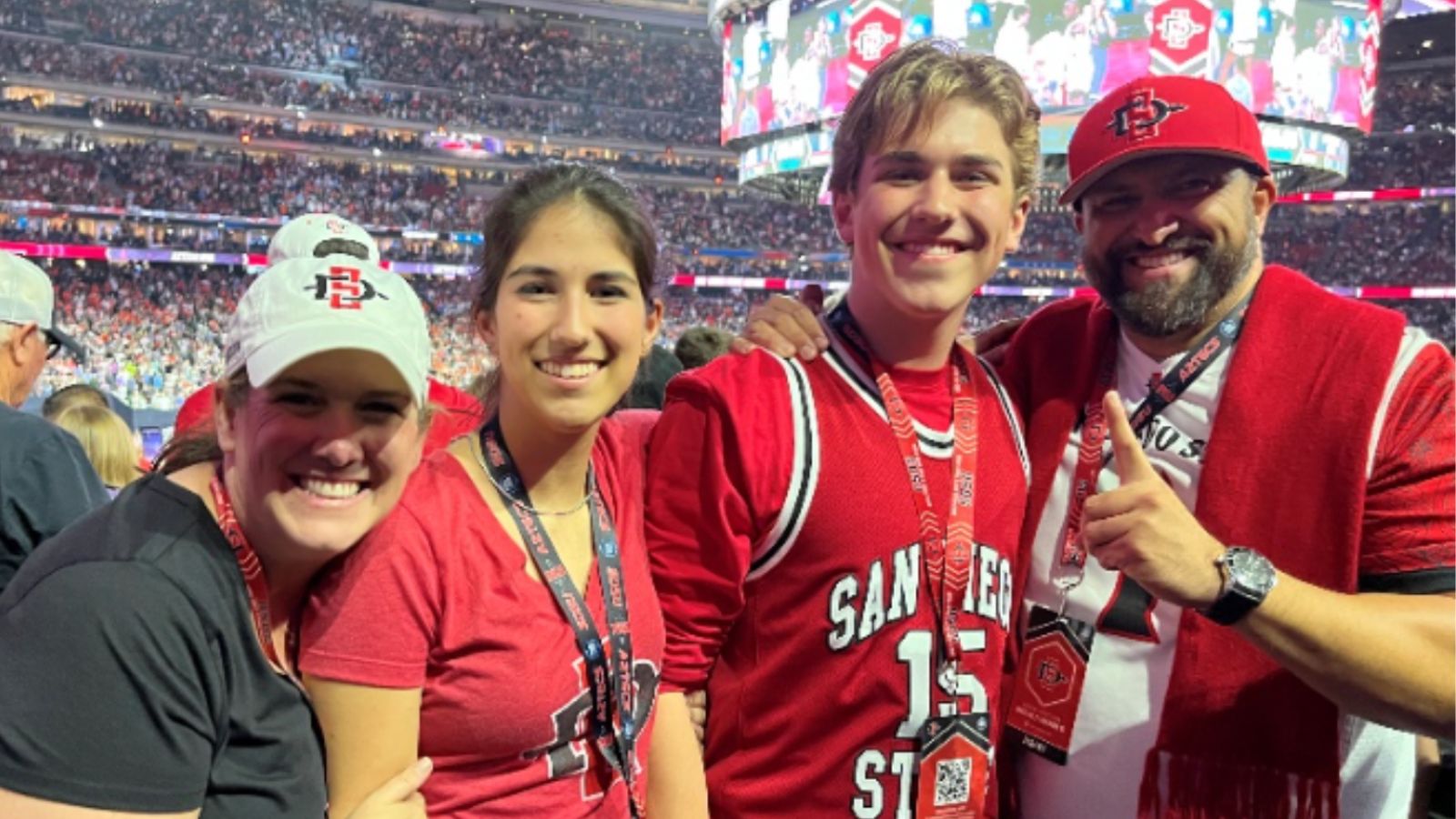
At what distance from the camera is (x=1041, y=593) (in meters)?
2.09

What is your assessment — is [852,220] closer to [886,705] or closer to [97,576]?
[886,705]

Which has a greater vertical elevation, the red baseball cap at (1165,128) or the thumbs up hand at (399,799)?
the red baseball cap at (1165,128)

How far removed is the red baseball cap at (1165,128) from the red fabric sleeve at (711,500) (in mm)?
764

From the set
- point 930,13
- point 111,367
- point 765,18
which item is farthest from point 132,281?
point 930,13

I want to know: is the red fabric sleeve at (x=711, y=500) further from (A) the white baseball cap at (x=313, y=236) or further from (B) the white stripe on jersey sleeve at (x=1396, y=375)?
(A) the white baseball cap at (x=313, y=236)

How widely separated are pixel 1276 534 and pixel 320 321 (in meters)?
1.58

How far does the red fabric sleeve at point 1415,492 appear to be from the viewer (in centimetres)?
A: 183

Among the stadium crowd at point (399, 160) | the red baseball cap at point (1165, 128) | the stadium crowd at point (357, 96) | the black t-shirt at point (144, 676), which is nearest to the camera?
the black t-shirt at point (144, 676)

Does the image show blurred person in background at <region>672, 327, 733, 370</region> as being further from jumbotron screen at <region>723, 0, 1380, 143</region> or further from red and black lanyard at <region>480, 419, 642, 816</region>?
jumbotron screen at <region>723, 0, 1380, 143</region>

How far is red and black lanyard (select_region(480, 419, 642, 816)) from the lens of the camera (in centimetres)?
172

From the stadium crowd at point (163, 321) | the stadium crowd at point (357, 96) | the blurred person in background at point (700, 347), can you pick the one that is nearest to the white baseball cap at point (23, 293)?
the blurred person in background at point (700, 347)

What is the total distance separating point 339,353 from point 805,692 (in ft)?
3.08

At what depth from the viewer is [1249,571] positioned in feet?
5.64

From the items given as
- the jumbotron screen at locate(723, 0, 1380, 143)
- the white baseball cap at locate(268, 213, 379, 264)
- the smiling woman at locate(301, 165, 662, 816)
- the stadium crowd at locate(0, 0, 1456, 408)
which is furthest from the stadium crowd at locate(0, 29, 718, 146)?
the smiling woman at locate(301, 165, 662, 816)
